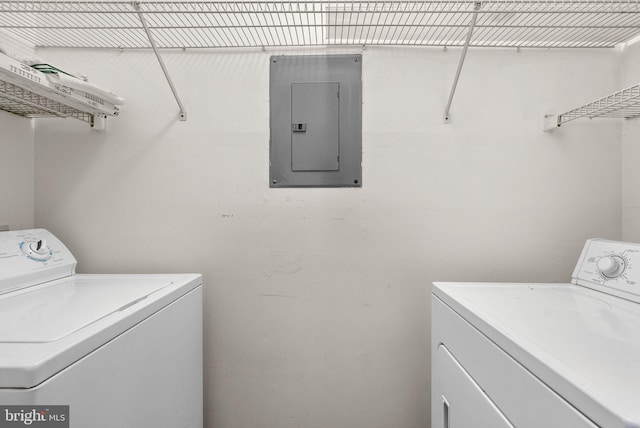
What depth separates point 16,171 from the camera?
1.31 m

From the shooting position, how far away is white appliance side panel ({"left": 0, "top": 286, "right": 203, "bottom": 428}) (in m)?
0.60

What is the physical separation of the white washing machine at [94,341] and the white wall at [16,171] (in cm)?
21

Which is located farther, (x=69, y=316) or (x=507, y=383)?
(x=69, y=316)

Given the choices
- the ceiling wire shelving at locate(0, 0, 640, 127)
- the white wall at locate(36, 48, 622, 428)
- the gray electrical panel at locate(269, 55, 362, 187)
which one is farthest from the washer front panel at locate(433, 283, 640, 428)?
the ceiling wire shelving at locate(0, 0, 640, 127)

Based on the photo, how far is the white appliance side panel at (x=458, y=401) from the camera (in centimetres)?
73

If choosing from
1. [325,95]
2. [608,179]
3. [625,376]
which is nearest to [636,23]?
[608,179]

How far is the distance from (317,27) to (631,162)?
152 cm

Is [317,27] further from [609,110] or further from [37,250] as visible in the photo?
[37,250]

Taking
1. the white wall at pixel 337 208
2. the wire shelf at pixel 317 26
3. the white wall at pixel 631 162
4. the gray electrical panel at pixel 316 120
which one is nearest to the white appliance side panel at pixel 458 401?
the white wall at pixel 337 208

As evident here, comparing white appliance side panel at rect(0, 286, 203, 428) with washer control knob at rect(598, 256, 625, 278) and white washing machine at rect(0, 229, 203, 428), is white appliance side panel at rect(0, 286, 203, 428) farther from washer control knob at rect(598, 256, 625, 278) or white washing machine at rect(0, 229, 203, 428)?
washer control knob at rect(598, 256, 625, 278)

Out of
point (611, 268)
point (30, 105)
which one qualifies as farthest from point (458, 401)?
point (30, 105)

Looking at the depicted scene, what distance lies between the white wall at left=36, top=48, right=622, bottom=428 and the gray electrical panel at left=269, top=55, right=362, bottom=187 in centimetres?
5

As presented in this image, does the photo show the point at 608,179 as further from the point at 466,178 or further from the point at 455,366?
the point at 455,366

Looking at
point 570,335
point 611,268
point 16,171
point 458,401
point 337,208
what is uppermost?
point 16,171
